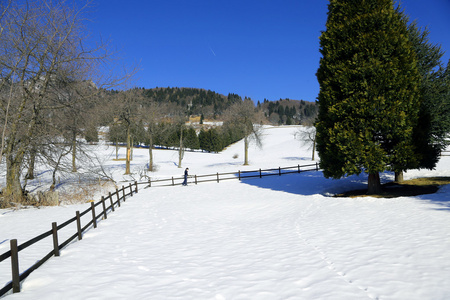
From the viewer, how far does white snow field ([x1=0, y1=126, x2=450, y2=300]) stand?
16.8 ft

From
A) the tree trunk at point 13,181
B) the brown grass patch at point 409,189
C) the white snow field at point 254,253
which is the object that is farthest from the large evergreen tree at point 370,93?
the tree trunk at point 13,181

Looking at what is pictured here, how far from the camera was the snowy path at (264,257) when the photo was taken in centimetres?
509

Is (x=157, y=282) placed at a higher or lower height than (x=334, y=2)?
lower

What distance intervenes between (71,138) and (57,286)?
12302 mm

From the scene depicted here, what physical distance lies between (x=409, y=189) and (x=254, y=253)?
45.2 feet

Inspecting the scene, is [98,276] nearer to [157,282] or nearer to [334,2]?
[157,282]

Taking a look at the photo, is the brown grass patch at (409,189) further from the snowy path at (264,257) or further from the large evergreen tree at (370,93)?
the snowy path at (264,257)

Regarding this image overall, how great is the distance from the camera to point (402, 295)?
471 cm

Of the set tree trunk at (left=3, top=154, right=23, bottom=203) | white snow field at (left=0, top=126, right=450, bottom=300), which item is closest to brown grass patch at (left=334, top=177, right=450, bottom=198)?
white snow field at (left=0, top=126, right=450, bottom=300)

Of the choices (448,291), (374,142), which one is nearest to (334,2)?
(374,142)

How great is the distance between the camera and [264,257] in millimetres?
6996

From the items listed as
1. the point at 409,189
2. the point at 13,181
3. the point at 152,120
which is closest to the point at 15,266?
the point at 13,181

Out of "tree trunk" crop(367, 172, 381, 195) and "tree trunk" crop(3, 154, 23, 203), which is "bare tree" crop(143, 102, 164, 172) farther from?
"tree trunk" crop(367, 172, 381, 195)

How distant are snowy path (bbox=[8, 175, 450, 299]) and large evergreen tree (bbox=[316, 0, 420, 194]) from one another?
104 inches
